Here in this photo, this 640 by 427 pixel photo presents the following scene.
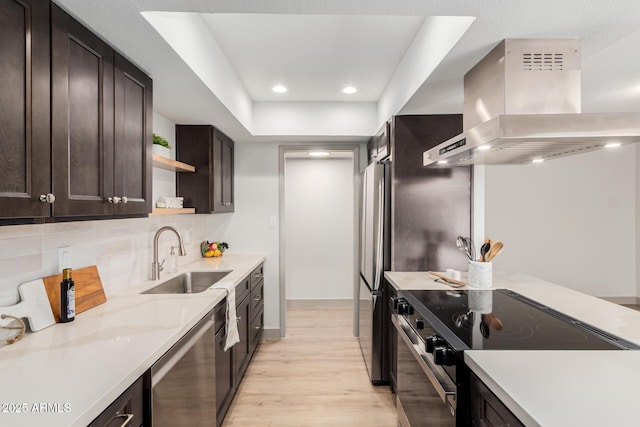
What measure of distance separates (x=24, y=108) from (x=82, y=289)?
0.96m

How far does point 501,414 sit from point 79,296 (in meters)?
1.79

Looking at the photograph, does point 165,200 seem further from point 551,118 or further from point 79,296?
point 551,118

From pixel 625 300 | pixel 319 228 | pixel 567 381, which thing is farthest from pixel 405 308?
pixel 625 300

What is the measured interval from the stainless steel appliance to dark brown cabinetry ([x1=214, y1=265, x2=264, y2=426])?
3.52 ft

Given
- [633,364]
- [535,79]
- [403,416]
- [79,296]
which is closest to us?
[633,364]

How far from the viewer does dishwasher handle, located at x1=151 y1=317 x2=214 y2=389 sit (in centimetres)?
118

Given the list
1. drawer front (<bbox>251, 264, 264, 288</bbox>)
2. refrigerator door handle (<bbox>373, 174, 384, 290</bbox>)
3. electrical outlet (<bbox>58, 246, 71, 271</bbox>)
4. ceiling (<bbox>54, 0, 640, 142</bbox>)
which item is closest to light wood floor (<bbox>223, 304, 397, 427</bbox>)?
drawer front (<bbox>251, 264, 264, 288</bbox>)

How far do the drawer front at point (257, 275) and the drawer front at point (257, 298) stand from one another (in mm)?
42

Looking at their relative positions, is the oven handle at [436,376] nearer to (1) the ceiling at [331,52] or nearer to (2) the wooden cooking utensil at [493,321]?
(2) the wooden cooking utensil at [493,321]

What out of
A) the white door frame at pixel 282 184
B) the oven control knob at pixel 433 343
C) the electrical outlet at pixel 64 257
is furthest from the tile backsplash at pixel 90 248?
the oven control knob at pixel 433 343

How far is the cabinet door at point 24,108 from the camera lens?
94 cm

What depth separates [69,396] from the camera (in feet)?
2.80

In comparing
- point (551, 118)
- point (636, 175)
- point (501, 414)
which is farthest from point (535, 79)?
Answer: point (636, 175)

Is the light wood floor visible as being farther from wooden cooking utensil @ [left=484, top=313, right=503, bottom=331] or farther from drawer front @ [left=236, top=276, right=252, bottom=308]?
wooden cooking utensil @ [left=484, top=313, right=503, bottom=331]
